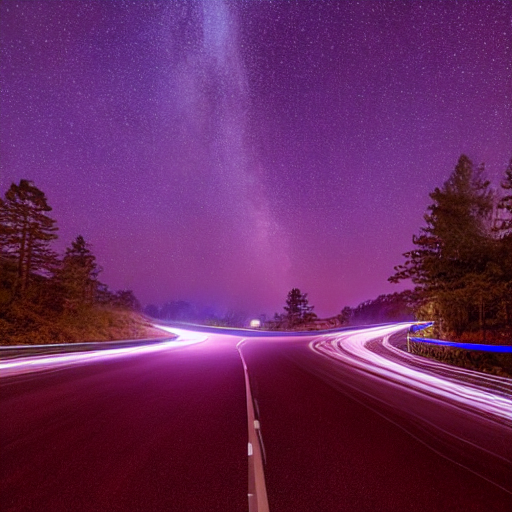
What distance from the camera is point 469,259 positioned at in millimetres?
26516

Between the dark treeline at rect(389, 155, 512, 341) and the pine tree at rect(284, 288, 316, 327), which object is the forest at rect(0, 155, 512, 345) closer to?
the dark treeline at rect(389, 155, 512, 341)

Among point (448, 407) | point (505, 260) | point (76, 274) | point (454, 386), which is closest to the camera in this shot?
point (448, 407)

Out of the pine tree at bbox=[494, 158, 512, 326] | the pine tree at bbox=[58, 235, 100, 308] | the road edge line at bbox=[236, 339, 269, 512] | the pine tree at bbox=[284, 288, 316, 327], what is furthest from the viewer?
the pine tree at bbox=[284, 288, 316, 327]

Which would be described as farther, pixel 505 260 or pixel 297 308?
pixel 297 308

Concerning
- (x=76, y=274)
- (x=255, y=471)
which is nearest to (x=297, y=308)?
(x=76, y=274)

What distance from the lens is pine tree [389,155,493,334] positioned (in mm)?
25594

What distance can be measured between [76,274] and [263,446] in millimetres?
46808

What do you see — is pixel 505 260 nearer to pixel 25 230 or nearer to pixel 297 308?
pixel 25 230

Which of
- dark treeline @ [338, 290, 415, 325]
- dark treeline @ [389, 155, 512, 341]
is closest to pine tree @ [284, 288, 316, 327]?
dark treeline @ [338, 290, 415, 325]

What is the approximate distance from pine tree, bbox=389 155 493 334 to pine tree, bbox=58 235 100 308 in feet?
107

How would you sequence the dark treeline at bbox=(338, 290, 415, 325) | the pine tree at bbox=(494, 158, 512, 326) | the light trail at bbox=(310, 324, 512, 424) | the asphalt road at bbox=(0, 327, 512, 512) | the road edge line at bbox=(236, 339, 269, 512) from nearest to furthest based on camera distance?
1. the road edge line at bbox=(236, 339, 269, 512)
2. the asphalt road at bbox=(0, 327, 512, 512)
3. the light trail at bbox=(310, 324, 512, 424)
4. the pine tree at bbox=(494, 158, 512, 326)
5. the dark treeline at bbox=(338, 290, 415, 325)

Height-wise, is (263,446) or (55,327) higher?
(55,327)

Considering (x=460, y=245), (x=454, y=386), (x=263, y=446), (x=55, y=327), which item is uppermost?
(x=460, y=245)

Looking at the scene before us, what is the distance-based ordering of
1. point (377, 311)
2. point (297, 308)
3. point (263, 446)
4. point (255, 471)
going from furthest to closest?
point (377, 311) → point (297, 308) → point (263, 446) → point (255, 471)
